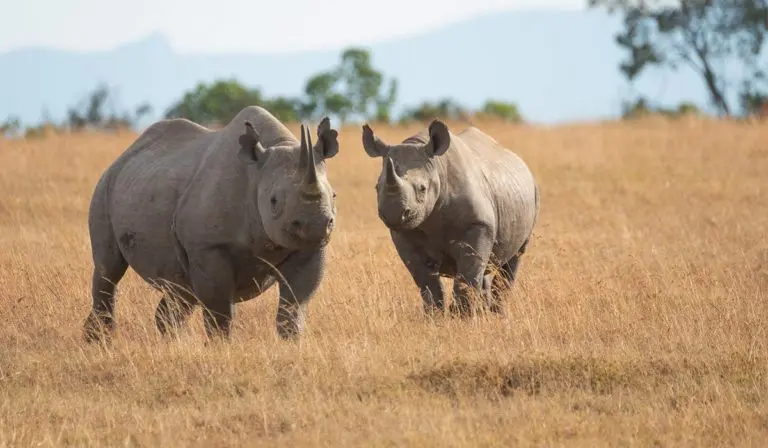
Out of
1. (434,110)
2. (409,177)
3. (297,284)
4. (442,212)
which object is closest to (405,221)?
(409,177)

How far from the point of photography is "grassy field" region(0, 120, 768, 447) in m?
7.77

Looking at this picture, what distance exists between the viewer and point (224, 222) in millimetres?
9633

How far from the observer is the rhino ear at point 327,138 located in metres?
9.32

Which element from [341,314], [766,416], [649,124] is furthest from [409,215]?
[649,124]

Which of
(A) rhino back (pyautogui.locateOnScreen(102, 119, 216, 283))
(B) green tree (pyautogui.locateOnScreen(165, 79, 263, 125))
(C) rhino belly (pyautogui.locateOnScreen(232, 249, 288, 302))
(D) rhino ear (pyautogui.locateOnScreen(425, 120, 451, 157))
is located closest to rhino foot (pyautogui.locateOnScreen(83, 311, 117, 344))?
(A) rhino back (pyautogui.locateOnScreen(102, 119, 216, 283))

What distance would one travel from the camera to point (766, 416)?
25.8ft

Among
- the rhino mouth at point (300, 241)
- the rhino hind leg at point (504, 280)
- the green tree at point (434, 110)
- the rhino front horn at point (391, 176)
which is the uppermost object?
the rhino front horn at point (391, 176)

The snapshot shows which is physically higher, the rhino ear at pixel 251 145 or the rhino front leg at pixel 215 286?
the rhino ear at pixel 251 145

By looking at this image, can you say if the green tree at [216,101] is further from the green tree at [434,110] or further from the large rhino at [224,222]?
the large rhino at [224,222]

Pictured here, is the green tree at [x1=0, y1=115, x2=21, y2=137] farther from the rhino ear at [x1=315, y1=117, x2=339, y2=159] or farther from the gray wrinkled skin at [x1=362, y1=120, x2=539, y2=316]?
the rhino ear at [x1=315, y1=117, x2=339, y2=159]

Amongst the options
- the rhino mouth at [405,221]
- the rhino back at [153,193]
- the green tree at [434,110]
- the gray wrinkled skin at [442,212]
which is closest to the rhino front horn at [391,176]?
the gray wrinkled skin at [442,212]

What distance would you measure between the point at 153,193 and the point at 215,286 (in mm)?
1042

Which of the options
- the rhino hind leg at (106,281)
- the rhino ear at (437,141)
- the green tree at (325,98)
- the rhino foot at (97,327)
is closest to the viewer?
the rhino foot at (97,327)

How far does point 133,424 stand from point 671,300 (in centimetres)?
452
